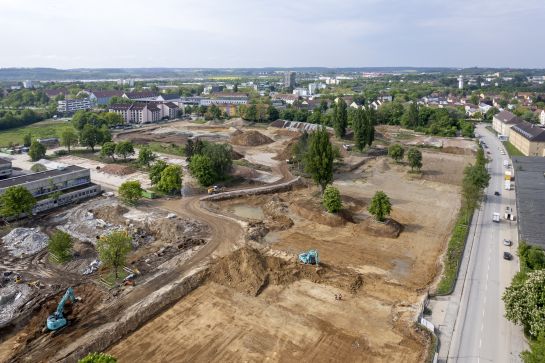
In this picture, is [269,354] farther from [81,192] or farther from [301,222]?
[81,192]

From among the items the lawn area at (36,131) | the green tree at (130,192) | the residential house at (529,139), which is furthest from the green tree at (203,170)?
the residential house at (529,139)

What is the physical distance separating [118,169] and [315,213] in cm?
3169

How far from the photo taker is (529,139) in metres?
65.4

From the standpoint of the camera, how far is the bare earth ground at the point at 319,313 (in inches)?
827

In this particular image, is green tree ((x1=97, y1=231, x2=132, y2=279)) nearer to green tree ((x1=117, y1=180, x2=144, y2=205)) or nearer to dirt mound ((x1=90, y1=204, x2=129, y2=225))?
dirt mound ((x1=90, y1=204, x2=129, y2=225))

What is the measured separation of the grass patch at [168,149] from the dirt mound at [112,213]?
27095mm

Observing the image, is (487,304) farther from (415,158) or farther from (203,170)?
(203,170)

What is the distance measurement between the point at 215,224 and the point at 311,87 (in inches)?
6483

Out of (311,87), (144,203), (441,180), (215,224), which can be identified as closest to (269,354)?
(215,224)

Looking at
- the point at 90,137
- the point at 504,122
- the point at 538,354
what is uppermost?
the point at 504,122

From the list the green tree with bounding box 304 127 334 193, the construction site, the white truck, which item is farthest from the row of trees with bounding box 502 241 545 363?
the green tree with bounding box 304 127 334 193

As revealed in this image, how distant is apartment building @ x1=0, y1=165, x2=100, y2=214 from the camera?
133 feet

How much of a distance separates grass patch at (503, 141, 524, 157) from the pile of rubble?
72368mm

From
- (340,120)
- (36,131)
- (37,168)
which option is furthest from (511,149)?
(36,131)
